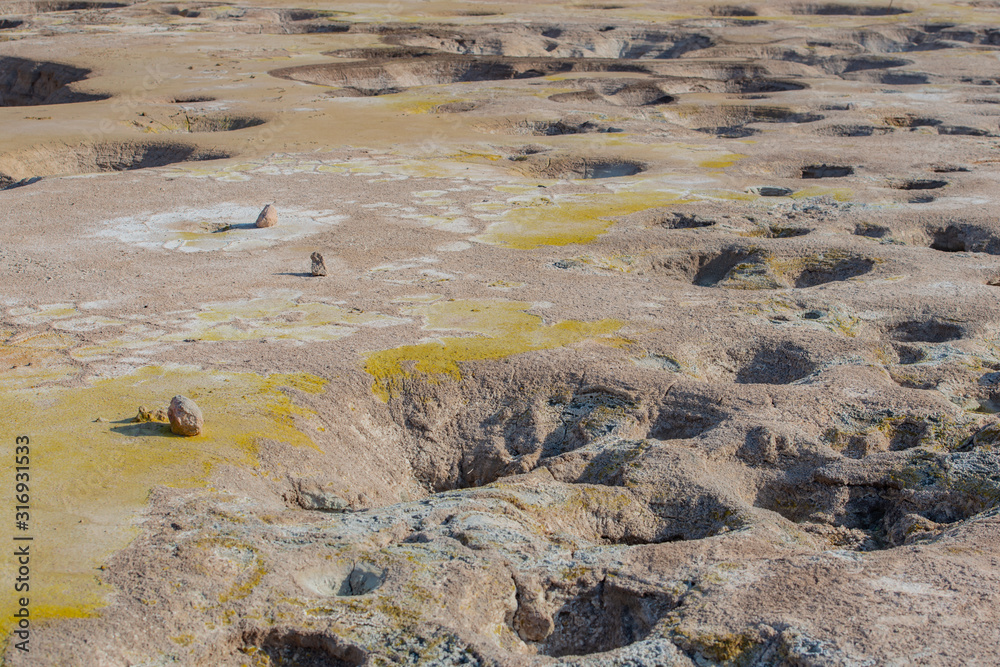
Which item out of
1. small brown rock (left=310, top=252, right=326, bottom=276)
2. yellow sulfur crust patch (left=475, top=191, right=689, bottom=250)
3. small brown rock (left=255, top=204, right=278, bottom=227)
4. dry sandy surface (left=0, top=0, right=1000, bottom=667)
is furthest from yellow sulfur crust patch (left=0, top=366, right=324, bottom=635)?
yellow sulfur crust patch (left=475, top=191, right=689, bottom=250)

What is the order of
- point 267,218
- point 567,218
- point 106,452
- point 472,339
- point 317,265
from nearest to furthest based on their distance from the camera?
point 106,452 < point 472,339 < point 317,265 < point 267,218 < point 567,218

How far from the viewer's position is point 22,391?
5.04 metres

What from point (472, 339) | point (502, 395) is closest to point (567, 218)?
point (472, 339)

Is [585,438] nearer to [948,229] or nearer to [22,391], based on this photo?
[22,391]

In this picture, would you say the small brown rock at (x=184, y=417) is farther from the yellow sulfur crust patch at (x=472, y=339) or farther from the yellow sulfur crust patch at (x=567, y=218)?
the yellow sulfur crust patch at (x=567, y=218)

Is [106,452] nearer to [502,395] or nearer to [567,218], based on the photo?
[502,395]

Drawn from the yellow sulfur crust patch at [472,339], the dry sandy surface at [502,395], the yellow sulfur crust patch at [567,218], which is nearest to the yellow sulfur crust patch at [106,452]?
the dry sandy surface at [502,395]

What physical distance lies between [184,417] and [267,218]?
4.52 m

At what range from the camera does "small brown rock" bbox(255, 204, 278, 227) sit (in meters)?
8.70

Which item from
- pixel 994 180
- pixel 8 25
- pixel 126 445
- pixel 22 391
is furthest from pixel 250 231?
pixel 8 25

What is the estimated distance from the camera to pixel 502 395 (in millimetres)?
5648

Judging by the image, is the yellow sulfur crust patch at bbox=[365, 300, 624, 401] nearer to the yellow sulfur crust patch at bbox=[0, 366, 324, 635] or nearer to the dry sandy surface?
the dry sandy surface

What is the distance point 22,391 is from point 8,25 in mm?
25470

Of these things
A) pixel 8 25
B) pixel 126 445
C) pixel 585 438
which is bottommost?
pixel 585 438
